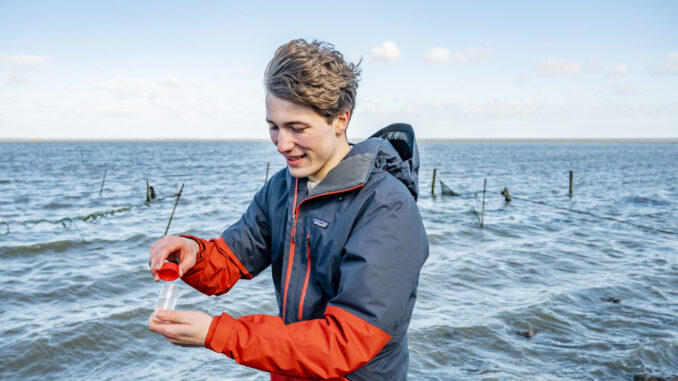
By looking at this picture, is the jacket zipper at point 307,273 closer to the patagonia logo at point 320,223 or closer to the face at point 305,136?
the patagonia logo at point 320,223

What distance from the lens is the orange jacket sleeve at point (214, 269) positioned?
2359 millimetres

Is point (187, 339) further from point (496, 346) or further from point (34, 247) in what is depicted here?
point (34, 247)

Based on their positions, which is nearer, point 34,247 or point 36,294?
point 36,294

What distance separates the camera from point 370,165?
2029 millimetres

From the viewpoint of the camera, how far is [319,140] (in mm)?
2057

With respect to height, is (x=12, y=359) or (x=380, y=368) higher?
(x=380, y=368)

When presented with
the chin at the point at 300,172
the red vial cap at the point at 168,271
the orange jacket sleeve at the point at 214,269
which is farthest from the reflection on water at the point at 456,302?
the chin at the point at 300,172

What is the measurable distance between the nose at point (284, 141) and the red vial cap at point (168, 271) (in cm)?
73

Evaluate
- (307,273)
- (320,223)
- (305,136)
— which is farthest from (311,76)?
(307,273)

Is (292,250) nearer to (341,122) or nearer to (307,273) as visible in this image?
(307,273)

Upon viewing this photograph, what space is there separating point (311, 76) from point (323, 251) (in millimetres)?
745

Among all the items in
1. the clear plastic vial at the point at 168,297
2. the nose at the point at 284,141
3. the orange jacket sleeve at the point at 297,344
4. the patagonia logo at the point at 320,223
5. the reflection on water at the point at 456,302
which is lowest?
the reflection on water at the point at 456,302

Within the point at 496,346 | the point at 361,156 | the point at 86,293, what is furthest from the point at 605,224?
the point at 361,156

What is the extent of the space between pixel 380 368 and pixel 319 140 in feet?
3.45
